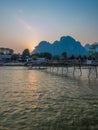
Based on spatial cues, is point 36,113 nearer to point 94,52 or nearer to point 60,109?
point 60,109

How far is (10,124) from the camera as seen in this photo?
1563 cm

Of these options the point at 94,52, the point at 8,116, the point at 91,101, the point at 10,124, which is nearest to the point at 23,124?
the point at 10,124

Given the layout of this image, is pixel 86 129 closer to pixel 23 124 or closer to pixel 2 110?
pixel 23 124

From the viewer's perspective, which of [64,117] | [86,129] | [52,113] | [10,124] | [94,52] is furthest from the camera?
[94,52]

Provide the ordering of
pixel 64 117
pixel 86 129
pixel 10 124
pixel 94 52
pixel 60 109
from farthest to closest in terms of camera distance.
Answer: pixel 94 52
pixel 60 109
pixel 64 117
pixel 10 124
pixel 86 129

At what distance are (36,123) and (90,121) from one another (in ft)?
12.3

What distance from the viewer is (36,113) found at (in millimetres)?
19031

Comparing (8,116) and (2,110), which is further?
(2,110)

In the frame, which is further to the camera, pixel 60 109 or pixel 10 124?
pixel 60 109

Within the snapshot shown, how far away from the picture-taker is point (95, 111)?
20.0 meters

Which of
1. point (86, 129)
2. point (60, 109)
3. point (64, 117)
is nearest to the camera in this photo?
point (86, 129)

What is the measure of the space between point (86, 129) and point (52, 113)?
4794 mm

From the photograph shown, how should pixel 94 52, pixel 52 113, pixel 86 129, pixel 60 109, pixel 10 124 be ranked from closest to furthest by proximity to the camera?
pixel 86 129 < pixel 10 124 < pixel 52 113 < pixel 60 109 < pixel 94 52

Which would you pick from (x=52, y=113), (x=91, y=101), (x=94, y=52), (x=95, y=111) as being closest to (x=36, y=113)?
(x=52, y=113)
